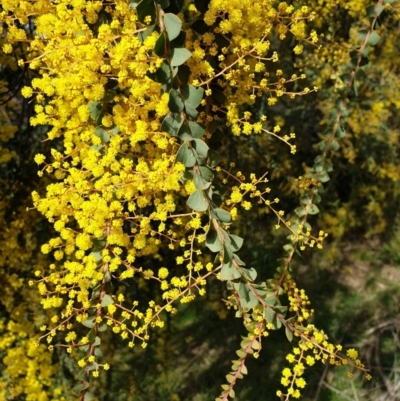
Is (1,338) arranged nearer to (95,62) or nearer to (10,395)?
(10,395)

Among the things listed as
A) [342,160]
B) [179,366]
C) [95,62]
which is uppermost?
[95,62]

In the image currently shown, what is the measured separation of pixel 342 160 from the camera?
4363 mm

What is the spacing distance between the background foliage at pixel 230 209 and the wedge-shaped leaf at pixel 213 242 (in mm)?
148

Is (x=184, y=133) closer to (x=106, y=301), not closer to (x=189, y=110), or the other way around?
(x=189, y=110)

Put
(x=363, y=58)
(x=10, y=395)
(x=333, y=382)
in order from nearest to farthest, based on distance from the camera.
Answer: (x=363, y=58)
(x=10, y=395)
(x=333, y=382)

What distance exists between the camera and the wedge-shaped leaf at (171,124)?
1.13 metres

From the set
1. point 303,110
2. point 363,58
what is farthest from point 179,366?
point 363,58

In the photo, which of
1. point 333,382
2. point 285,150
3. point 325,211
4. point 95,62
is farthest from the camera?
point 325,211

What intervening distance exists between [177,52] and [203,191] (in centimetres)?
32

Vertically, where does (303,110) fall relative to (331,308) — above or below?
above

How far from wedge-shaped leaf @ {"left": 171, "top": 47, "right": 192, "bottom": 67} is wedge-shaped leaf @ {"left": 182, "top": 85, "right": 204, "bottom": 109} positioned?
80mm

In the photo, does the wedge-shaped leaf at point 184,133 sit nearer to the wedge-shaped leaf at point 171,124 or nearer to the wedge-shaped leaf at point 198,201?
the wedge-shaped leaf at point 171,124

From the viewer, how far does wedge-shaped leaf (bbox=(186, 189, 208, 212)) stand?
1.12 meters

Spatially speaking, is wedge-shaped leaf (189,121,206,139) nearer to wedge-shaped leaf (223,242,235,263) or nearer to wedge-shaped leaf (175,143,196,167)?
wedge-shaped leaf (175,143,196,167)
